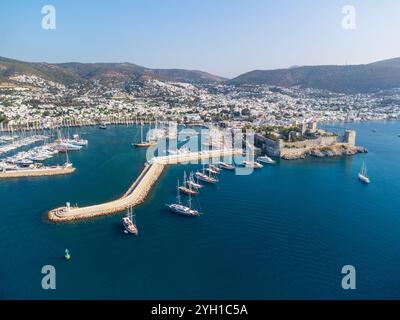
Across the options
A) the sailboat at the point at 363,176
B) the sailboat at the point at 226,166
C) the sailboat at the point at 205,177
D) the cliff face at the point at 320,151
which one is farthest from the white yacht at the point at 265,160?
the sailboat at the point at 363,176

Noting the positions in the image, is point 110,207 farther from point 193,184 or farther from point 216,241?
point 216,241

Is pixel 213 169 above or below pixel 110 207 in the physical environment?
above

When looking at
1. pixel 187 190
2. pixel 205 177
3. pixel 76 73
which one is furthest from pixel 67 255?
pixel 76 73

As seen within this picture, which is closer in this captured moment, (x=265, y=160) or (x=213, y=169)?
(x=213, y=169)

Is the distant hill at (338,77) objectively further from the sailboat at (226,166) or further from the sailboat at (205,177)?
the sailboat at (205,177)

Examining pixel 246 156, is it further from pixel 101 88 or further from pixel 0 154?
pixel 101 88

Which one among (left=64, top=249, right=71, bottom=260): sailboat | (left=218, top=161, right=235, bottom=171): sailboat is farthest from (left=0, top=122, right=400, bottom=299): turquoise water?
(left=218, top=161, right=235, bottom=171): sailboat

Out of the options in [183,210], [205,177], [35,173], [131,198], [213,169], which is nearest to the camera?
[183,210]
